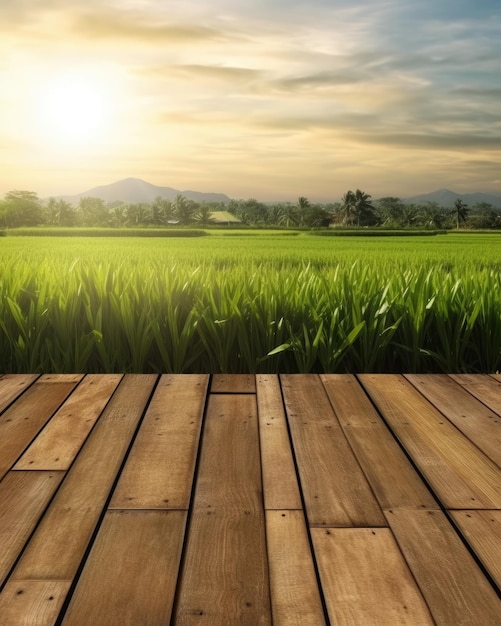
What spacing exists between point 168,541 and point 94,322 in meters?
2.51

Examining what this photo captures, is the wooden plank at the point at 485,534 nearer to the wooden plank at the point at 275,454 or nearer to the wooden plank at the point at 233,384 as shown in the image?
the wooden plank at the point at 275,454

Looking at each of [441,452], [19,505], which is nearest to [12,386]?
[19,505]

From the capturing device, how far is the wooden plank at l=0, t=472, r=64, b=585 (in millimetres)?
1630

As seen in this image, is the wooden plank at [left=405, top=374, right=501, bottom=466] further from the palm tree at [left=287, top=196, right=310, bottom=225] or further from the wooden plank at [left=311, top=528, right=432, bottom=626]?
the palm tree at [left=287, top=196, right=310, bottom=225]

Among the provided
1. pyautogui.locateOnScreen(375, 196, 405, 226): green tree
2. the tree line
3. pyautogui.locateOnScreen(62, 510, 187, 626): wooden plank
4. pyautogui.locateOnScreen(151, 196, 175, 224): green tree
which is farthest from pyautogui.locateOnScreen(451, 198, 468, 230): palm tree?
pyautogui.locateOnScreen(62, 510, 187, 626): wooden plank

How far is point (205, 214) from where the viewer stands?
96000 mm

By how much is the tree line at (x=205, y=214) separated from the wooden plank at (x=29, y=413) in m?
81.1

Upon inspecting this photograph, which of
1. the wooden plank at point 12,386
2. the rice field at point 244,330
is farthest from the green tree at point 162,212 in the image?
the wooden plank at point 12,386

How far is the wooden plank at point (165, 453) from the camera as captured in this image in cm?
191

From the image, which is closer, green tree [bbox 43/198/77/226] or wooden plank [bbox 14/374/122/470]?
wooden plank [bbox 14/374/122/470]

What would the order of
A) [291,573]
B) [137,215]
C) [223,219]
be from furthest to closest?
[223,219] < [137,215] < [291,573]

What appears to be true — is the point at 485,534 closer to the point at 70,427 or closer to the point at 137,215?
the point at 70,427

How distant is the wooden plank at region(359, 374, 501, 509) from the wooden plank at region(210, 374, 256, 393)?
59 cm

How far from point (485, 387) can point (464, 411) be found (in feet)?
1.72
